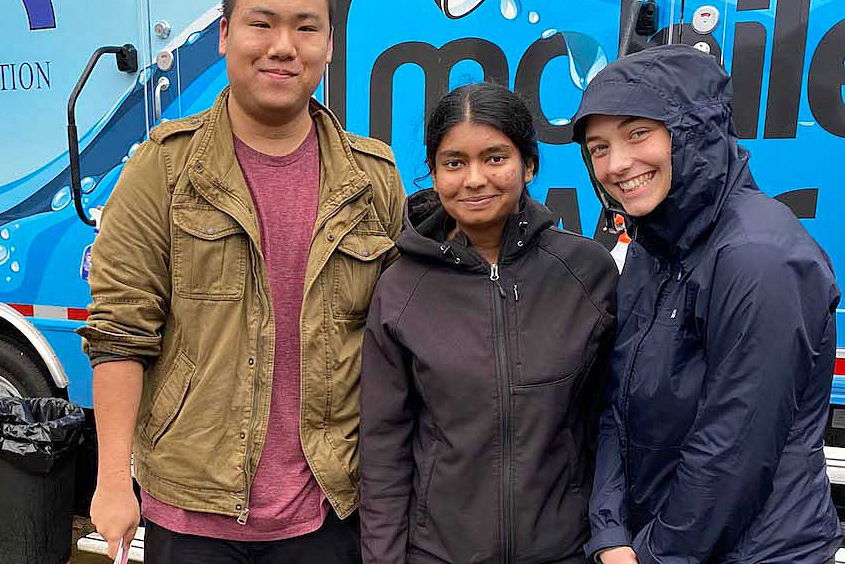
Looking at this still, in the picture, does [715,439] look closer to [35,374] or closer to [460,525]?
[460,525]

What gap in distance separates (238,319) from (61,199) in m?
2.34

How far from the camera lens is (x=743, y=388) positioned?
1.22m

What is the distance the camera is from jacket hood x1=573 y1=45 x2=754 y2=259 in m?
1.28

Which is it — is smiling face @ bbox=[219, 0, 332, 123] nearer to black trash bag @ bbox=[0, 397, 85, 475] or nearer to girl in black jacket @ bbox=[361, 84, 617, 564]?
girl in black jacket @ bbox=[361, 84, 617, 564]

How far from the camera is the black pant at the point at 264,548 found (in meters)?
1.64

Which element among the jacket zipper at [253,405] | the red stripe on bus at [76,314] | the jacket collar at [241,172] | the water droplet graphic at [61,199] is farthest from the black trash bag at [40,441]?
the jacket collar at [241,172]

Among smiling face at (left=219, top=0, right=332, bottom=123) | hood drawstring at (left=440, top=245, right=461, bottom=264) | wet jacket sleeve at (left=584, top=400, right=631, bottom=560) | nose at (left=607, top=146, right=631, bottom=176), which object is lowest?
wet jacket sleeve at (left=584, top=400, right=631, bottom=560)

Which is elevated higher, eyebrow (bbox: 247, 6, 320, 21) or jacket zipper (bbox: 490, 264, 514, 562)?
eyebrow (bbox: 247, 6, 320, 21)

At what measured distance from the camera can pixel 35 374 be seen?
12.1ft

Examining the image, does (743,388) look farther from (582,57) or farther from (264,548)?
(582,57)

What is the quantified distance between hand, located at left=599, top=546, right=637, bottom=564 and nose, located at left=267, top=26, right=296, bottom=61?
3.78ft

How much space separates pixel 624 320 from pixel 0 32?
3279mm

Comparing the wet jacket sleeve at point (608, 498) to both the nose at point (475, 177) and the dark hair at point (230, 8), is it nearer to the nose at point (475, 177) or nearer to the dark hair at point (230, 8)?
the nose at point (475, 177)

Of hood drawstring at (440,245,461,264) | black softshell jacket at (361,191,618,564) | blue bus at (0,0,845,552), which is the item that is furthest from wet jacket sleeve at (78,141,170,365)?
blue bus at (0,0,845,552)
